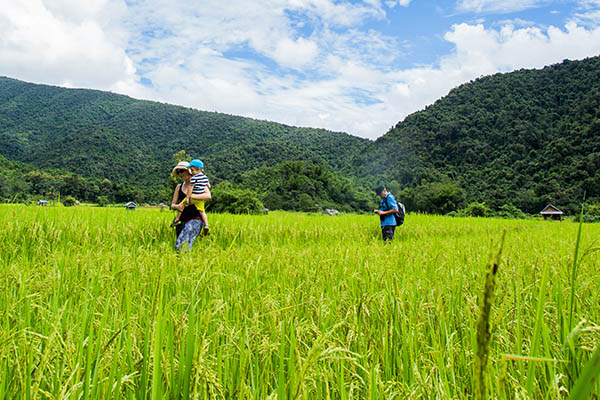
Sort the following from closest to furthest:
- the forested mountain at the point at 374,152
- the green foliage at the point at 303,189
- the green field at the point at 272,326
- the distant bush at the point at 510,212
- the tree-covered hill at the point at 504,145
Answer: the green field at the point at 272,326, the distant bush at the point at 510,212, the tree-covered hill at the point at 504,145, the forested mountain at the point at 374,152, the green foliage at the point at 303,189

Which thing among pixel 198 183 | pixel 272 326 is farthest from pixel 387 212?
pixel 272 326

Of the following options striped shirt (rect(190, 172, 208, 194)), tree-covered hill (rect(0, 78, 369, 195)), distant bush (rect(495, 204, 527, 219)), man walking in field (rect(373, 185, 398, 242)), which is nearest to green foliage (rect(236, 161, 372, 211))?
tree-covered hill (rect(0, 78, 369, 195))

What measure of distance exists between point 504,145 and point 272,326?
78.4 m

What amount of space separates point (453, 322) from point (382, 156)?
78.7 m

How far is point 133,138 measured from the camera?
11450 centimetres

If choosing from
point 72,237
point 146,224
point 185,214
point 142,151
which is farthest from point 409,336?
point 142,151

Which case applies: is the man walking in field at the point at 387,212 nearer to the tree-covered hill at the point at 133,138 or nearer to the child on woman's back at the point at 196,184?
the child on woman's back at the point at 196,184

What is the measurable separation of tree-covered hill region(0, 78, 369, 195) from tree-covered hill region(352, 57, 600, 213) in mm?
29681

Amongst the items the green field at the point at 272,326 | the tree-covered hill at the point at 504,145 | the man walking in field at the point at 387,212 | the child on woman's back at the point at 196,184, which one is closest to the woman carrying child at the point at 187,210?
the child on woman's back at the point at 196,184

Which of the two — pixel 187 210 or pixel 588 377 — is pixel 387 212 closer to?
pixel 187 210

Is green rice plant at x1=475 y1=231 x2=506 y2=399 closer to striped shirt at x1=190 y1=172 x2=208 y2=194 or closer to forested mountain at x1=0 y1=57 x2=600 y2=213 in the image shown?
striped shirt at x1=190 y1=172 x2=208 y2=194

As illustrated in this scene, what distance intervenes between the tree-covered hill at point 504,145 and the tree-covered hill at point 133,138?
29681 millimetres

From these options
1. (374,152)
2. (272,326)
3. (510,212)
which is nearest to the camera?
(272,326)

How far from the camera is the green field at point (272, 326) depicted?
3.51ft
